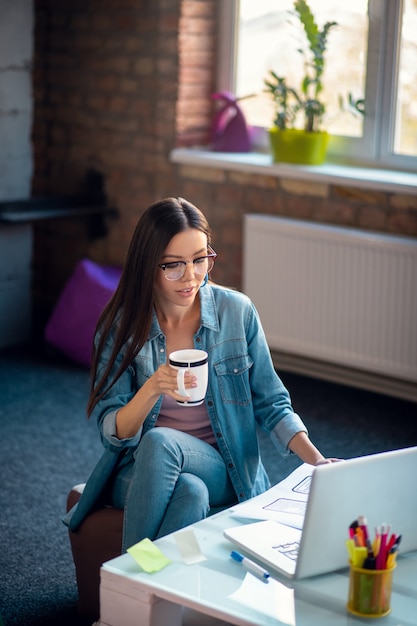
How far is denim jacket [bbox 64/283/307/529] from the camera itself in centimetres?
238

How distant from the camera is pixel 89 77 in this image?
16.7 feet

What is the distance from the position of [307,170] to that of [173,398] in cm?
234

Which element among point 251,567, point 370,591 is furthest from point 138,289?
point 370,591

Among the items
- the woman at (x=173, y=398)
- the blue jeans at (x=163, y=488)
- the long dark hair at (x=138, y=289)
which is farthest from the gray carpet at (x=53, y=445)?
the long dark hair at (x=138, y=289)

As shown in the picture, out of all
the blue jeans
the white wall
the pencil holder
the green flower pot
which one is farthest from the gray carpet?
the pencil holder

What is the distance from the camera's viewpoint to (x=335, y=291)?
14.4ft

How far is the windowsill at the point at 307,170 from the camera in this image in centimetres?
421

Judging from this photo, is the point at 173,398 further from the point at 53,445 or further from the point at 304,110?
the point at 304,110

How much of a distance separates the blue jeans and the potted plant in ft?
8.04

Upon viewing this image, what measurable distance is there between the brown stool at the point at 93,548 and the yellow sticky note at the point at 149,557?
0.53 m

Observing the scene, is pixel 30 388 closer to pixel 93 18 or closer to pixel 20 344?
pixel 20 344

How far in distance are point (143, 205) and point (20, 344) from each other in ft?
3.09

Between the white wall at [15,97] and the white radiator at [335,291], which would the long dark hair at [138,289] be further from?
the white wall at [15,97]

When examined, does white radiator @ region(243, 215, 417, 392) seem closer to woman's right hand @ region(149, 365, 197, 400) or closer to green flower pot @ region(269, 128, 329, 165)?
green flower pot @ region(269, 128, 329, 165)
